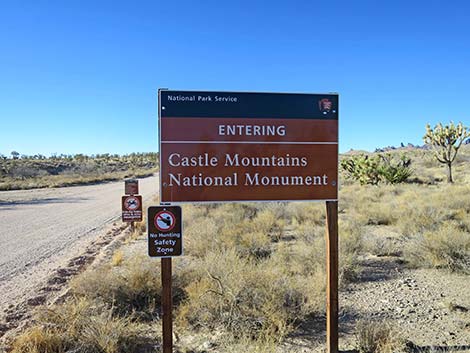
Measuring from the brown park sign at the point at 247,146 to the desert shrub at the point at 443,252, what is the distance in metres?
3.80

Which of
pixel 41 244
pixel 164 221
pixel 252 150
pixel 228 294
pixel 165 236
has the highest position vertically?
pixel 252 150

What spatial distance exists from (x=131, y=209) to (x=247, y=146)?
23.8ft

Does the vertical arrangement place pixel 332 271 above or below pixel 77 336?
above

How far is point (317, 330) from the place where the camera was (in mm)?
4340

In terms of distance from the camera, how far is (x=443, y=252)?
6523 millimetres

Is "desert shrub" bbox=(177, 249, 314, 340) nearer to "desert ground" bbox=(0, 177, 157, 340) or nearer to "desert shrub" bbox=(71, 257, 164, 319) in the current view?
"desert shrub" bbox=(71, 257, 164, 319)

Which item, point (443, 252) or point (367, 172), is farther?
point (367, 172)

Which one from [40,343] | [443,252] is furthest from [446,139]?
[40,343]

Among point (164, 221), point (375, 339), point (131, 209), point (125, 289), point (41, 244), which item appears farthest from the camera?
point (131, 209)

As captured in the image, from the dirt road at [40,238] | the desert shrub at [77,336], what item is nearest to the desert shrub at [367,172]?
the dirt road at [40,238]

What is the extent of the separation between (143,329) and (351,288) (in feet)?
10.3

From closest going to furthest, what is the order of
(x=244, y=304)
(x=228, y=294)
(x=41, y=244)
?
(x=244, y=304)
(x=228, y=294)
(x=41, y=244)

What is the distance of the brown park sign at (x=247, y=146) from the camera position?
11.8 feet

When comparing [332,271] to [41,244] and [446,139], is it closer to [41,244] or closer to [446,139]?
[41,244]
